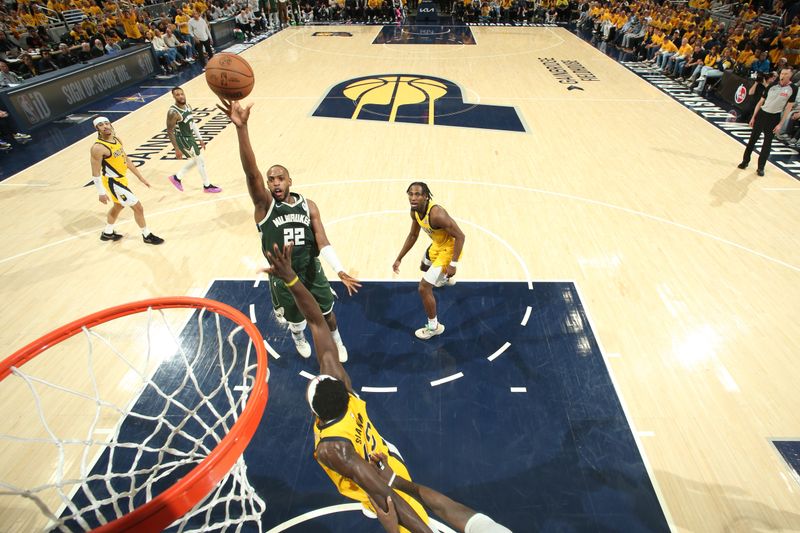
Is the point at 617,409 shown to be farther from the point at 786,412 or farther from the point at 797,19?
the point at 797,19

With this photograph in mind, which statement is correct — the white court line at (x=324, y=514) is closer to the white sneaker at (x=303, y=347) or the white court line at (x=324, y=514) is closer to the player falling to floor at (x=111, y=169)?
the white sneaker at (x=303, y=347)

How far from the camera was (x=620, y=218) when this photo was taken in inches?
269

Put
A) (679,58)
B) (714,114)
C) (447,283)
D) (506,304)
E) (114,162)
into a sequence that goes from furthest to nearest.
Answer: (679,58) → (714,114) → (114,162) → (447,283) → (506,304)

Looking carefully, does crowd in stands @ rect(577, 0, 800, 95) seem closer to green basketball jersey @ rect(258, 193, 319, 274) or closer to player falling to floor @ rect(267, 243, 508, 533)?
green basketball jersey @ rect(258, 193, 319, 274)

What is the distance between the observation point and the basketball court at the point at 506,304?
354cm

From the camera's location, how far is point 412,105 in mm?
11422

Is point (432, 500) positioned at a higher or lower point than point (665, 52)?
higher

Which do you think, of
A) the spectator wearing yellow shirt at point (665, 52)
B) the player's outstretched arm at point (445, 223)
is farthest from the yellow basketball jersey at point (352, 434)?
the spectator wearing yellow shirt at point (665, 52)

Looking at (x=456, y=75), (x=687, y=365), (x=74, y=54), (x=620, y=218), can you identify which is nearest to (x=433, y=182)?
(x=620, y=218)

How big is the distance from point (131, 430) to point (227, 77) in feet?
12.1

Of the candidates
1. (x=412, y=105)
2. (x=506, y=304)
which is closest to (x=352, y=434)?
(x=506, y=304)

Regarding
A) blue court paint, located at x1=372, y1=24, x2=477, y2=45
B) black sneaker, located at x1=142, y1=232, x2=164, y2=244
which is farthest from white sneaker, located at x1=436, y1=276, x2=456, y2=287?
blue court paint, located at x1=372, y1=24, x2=477, y2=45

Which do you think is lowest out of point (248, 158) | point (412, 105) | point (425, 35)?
point (425, 35)

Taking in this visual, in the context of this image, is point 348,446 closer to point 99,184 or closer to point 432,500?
point 432,500
